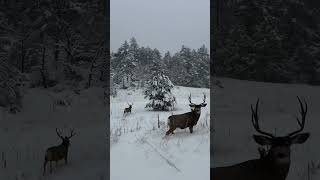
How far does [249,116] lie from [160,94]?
2.12 m

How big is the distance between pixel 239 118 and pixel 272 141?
1.28 feet

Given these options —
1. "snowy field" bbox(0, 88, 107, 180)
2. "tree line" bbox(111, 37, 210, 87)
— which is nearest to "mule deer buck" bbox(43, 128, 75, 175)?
"snowy field" bbox(0, 88, 107, 180)

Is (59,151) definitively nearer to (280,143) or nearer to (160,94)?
(280,143)

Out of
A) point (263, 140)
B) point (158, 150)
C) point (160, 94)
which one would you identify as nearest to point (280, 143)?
point (263, 140)

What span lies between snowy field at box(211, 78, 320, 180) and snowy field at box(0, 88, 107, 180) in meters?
1.10

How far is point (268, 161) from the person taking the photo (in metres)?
3.22

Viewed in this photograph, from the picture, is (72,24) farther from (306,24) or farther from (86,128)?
(306,24)

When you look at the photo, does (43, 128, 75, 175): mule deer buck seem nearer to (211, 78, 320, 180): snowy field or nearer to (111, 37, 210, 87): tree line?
(211, 78, 320, 180): snowy field

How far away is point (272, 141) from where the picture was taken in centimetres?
318

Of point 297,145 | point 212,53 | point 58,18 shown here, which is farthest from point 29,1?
point 297,145

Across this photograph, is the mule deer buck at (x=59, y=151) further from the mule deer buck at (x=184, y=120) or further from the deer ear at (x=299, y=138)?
the deer ear at (x=299, y=138)

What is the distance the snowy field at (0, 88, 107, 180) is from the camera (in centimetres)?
343

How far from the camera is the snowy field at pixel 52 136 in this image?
3434 mm

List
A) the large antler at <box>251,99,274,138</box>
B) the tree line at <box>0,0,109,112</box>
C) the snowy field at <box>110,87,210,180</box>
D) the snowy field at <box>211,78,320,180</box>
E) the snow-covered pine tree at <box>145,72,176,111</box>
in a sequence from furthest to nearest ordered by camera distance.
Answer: the snow-covered pine tree at <box>145,72,176,111</box>
the snowy field at <box>110,87,210,180</box>
the tree line at <box>0,0,109,112</box>
the snowy field at <box>211,78,320,180</box>
the large antler at <box>251,99,274,138</box>
